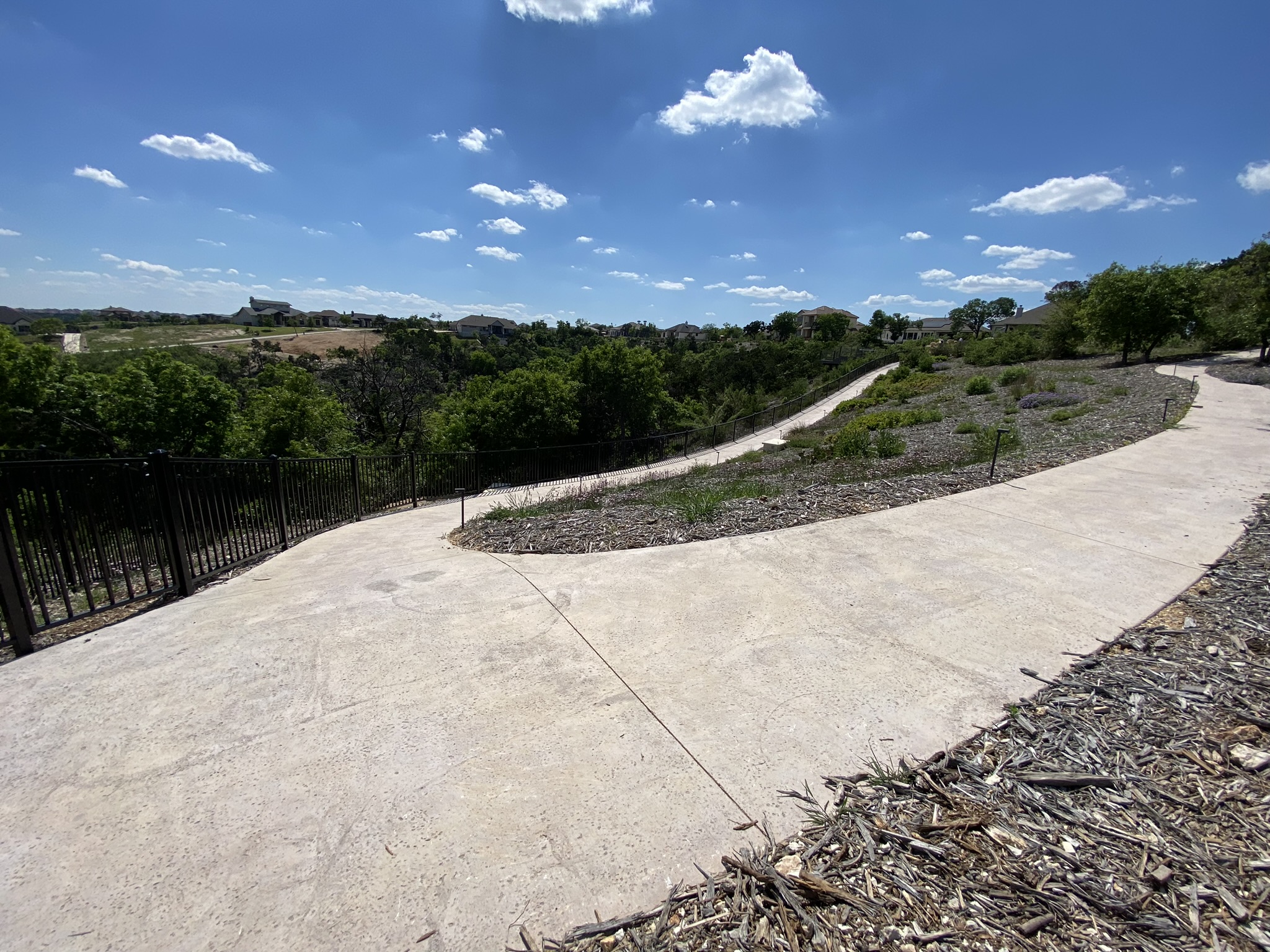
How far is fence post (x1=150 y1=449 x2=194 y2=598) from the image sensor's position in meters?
4.65

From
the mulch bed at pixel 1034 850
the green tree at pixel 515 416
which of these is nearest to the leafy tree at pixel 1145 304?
the green tree at pixel 515 416

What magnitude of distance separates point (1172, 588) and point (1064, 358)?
35.7m

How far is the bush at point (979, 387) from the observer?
68.4ft

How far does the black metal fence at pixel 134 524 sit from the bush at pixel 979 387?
21.9 metres

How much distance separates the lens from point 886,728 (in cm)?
283

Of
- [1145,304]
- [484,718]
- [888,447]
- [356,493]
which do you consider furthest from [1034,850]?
[1145,304]

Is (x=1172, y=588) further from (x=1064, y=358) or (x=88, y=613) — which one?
(x=1064, y=358)

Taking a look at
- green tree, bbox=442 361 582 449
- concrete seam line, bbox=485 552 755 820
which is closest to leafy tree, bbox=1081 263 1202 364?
green tree, bbox=442 361 582 449

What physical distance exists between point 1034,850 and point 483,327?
150m

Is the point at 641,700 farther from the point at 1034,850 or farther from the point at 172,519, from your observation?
the point at 172,519

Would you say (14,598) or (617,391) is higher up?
(617,391)

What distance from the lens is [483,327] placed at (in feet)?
463

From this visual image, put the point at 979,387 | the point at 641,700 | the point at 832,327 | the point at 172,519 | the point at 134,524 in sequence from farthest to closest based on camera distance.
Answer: the point at 832,327, the point at 979,387, the point at 172,519, the point at 134,524, the point at 641,700

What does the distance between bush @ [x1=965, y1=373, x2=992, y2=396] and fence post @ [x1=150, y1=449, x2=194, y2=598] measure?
23591mm
